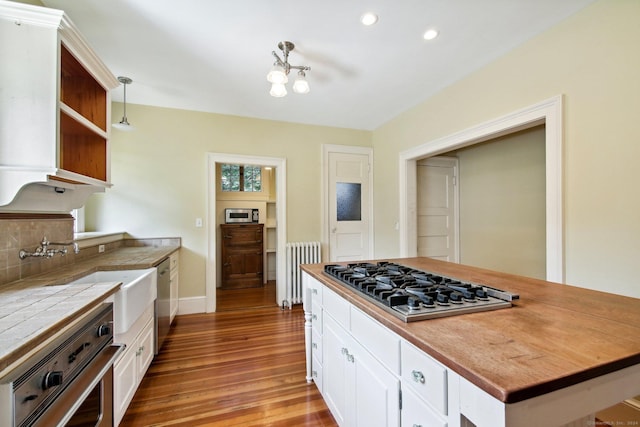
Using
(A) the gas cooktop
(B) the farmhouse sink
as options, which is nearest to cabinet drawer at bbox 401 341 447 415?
(A) the gas cooktop

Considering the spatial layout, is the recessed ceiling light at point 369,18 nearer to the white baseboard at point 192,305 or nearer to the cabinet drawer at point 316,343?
the cabinet drawer at point 316,343

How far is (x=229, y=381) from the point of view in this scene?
79.7 inches

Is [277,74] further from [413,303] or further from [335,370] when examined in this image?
[335,370]

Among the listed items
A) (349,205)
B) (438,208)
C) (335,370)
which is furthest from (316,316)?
(438,208)

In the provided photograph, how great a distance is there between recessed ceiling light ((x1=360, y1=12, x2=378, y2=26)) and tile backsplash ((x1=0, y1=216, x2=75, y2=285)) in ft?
7.93

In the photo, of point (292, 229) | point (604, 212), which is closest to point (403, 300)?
point (604, 212)

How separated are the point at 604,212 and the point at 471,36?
1.53 meters

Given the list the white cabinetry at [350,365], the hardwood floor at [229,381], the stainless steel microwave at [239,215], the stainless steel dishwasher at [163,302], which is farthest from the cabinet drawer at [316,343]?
the stainless steel microwave at [239,215]

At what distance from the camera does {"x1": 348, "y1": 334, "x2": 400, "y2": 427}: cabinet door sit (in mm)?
961

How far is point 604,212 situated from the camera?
5.48ft

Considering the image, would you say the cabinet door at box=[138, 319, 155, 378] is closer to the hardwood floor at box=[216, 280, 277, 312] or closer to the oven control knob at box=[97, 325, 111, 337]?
the oven control knob at box=[97, 325, 111, 337]

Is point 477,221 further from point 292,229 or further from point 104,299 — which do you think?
point 104,299

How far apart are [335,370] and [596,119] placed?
225 centimetres

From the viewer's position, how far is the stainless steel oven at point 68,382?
0.74 meters
